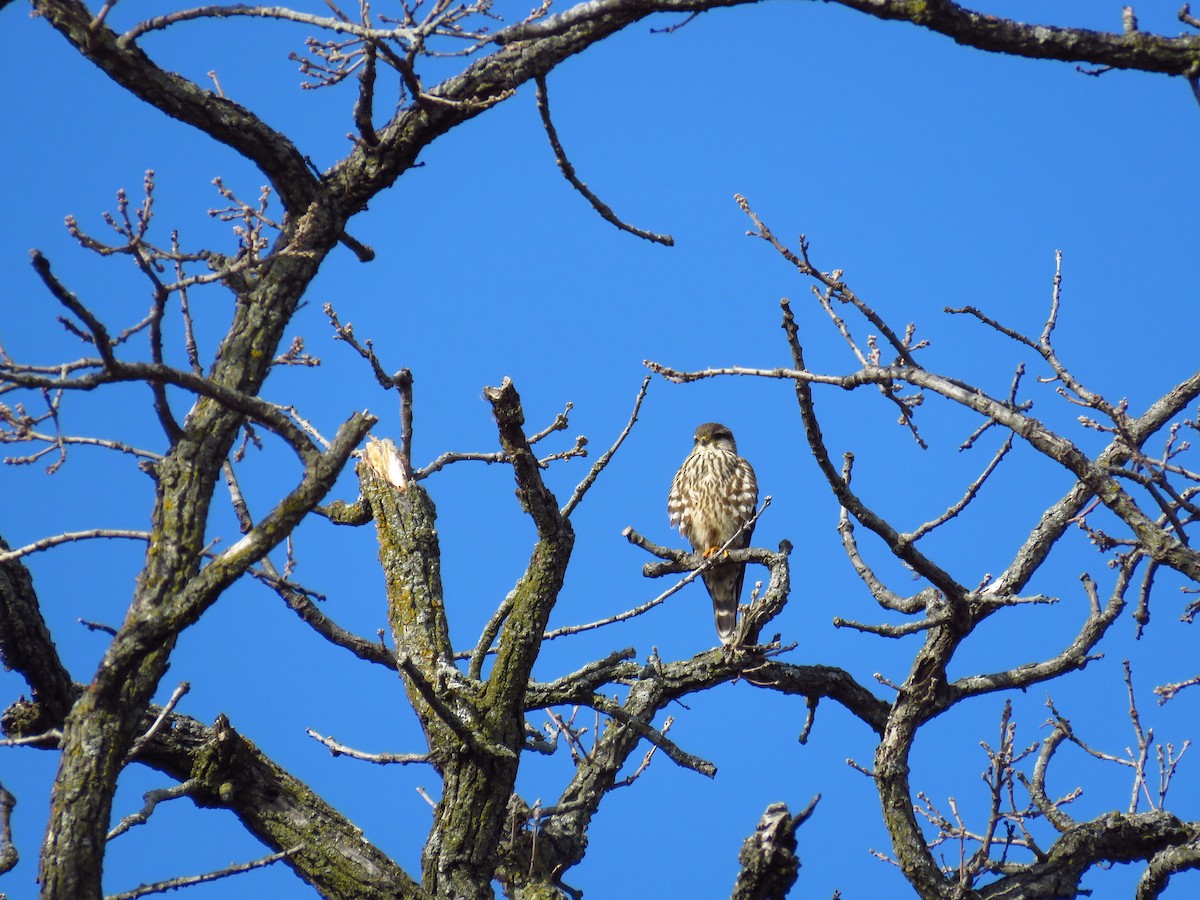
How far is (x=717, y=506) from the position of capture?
8766 millimetres

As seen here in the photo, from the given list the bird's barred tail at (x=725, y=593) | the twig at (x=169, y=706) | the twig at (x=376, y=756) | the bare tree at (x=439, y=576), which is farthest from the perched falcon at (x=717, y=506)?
the twig at (x=169, y=706)

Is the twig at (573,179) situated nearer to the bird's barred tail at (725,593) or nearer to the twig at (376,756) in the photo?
the twig at (376,756)

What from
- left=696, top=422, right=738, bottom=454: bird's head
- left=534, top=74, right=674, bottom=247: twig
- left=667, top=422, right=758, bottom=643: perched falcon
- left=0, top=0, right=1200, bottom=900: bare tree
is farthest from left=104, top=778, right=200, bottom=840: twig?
left=696, top=422, right=738, bottom=454: bird's head

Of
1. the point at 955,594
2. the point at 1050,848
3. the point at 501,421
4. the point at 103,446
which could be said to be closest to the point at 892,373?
the point at 501,421

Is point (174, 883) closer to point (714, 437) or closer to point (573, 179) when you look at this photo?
point (573, 179)

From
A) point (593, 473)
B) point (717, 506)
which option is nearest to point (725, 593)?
point (717, 506)

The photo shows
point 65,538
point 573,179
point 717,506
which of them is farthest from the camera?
point 717,506

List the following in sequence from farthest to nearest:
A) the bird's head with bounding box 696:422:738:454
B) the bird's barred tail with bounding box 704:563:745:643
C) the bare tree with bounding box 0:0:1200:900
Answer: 1. the bird's head with bounding box 696:422:738:454
2. the bird's barred tail with bounding box 704:563:745:643
3. the bare tree with bounding box 0:0:1200:900

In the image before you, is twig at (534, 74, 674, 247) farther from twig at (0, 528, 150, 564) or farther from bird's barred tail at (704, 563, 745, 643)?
bird's barred tail at (704, 563, 745, 643)

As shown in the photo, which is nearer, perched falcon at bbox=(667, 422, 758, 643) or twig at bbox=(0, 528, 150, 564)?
twig at bbox=(0, 528, 150, 564)

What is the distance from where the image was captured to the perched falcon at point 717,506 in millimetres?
8414

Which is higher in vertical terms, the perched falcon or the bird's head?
the bird's head

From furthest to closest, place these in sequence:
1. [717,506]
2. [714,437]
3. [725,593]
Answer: [714,437] → [717,506] → [725,593]

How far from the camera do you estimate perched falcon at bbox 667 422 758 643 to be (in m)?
8.41
